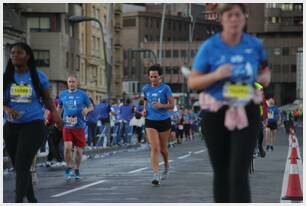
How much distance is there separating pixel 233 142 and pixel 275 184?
7.19 m

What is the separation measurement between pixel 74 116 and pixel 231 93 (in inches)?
339

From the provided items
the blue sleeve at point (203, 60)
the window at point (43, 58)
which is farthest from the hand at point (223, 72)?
the window at point (43, 58)

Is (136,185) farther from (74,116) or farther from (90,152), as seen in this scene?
(90,152)

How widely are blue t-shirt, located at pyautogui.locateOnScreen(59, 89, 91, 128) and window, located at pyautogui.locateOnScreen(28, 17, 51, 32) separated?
5451 cm

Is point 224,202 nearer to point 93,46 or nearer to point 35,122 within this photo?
point 35,122

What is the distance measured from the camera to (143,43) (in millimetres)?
157625

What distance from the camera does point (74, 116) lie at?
585 inches

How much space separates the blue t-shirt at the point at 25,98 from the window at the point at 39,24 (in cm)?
6047

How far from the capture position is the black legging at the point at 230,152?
6.48 m

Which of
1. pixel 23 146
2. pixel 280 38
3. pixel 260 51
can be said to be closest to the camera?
pixel 260 51

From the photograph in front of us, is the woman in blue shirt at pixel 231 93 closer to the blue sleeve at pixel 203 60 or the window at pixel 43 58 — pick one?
the blue sleeve at pixel 203 60

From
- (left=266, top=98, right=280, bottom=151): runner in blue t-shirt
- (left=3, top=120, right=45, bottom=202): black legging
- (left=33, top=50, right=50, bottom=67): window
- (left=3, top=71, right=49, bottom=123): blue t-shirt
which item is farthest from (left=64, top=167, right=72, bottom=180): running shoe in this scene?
(left=33, top=50, right=50, bottom=67): window

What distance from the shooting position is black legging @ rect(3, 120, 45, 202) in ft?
28.2

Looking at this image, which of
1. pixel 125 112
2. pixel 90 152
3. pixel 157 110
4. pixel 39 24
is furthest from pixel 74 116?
pixel 39 24
